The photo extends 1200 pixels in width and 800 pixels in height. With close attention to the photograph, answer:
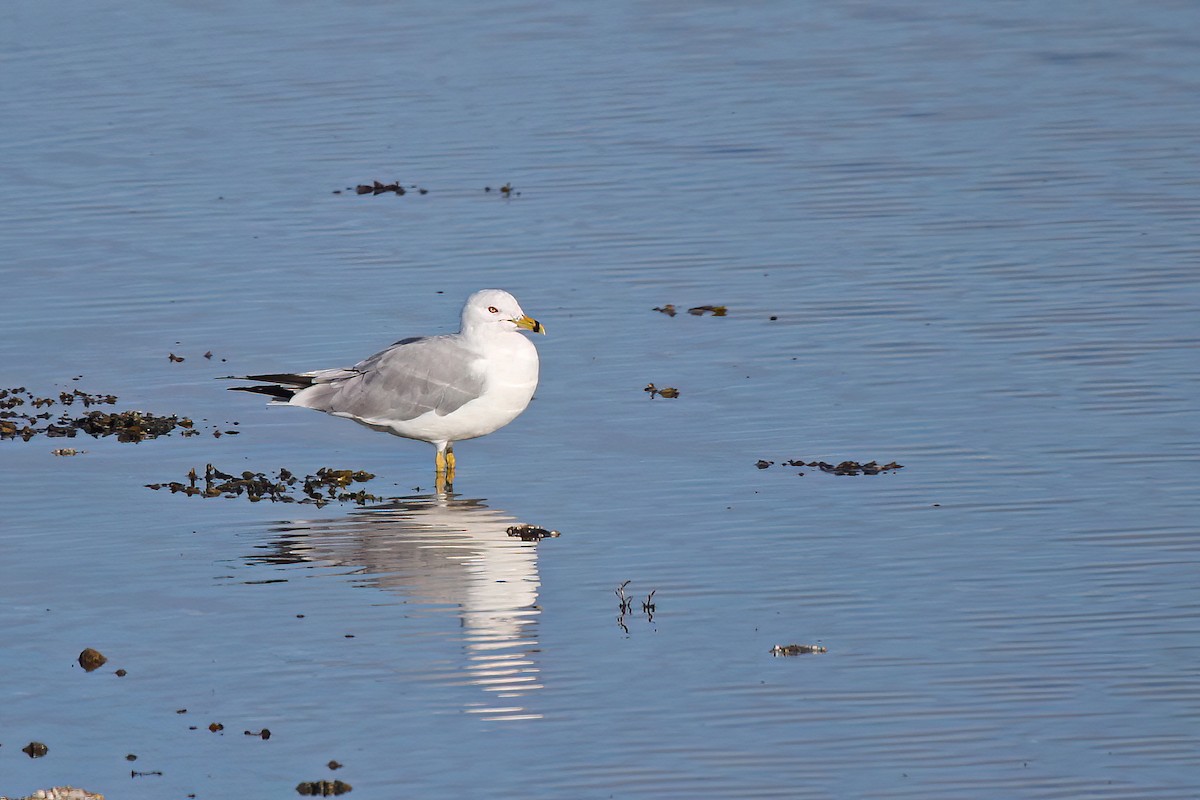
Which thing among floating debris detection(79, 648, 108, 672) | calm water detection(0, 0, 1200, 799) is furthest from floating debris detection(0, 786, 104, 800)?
floating debris detection(79, 648, 108, 672)

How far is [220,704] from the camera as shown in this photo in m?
9.80

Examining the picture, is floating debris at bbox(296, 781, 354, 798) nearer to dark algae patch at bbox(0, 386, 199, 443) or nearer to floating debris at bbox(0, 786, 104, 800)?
floating debris at bbox(0, 786, 104, 800)

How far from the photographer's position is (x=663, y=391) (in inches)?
596

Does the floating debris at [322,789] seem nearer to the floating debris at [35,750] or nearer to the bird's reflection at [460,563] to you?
the bird's reflection at [460,563]

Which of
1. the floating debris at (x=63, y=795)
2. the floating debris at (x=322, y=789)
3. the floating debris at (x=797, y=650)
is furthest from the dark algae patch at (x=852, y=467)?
the floating debris at (x=63, y=795)

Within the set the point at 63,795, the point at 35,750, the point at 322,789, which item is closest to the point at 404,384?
the point at 35,750

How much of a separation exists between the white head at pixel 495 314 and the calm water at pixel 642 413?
0.89 m

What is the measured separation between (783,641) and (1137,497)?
3155mm

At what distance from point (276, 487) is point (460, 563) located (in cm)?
194

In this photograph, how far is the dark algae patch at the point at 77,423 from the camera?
571 inches

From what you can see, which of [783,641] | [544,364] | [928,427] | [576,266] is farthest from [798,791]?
[576,266]

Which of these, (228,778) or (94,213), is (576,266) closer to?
(94,213)

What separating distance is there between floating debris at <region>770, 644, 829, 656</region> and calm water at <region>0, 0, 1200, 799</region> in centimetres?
7

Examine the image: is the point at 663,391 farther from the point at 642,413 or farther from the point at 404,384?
the point at 404,384
